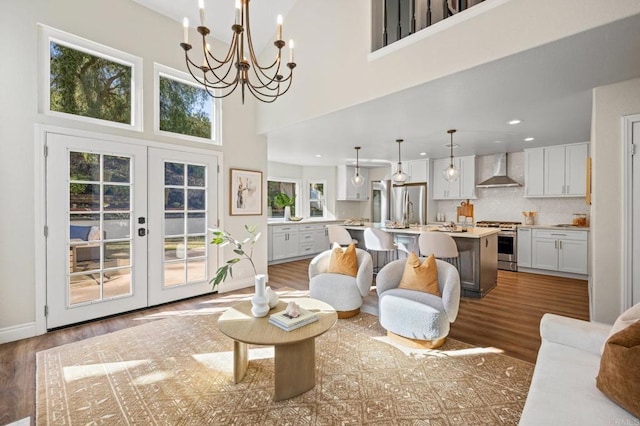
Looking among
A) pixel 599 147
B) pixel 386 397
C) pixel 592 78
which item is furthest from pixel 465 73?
pixel 386 397

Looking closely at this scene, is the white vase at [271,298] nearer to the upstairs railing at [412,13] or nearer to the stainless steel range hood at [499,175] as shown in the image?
the upstairs railing at [412,13]

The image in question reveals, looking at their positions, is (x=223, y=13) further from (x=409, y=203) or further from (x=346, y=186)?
(x=409, y=203)

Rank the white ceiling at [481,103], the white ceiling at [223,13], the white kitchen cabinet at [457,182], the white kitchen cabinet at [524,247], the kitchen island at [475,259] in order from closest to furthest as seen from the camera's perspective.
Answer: the white ceiling at [481,103] < the white ceiling at [223,13] < the kitchen island at [475,259] < the white kitchen cabinet at [524,247] < the white kitchen cabinet at [457,182]

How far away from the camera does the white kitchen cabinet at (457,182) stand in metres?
6.50

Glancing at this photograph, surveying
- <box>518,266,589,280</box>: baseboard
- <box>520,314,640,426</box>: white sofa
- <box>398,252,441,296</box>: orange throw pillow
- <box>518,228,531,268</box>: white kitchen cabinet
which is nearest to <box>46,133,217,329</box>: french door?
<box>398,252,441,296</box>: orange throw pillow

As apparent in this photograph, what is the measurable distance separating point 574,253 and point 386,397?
505 centimetres

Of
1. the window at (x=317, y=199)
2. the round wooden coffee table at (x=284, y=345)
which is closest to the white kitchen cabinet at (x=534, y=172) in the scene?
the window at (x=317, y=199)

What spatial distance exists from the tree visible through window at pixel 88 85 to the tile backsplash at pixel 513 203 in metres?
6.65

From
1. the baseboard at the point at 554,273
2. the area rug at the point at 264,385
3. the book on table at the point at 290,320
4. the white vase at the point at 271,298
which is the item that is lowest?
the area rug at the point at 264,385

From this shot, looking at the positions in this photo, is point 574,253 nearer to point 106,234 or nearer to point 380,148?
point 380,148

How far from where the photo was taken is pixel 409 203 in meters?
7.40

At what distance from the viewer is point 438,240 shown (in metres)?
3.80

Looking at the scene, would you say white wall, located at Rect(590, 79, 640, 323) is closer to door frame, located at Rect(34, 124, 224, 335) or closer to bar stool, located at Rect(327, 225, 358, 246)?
bar stool, located at Rect(327, 225, 358, 246)

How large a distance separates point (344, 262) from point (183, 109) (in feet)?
9.98
